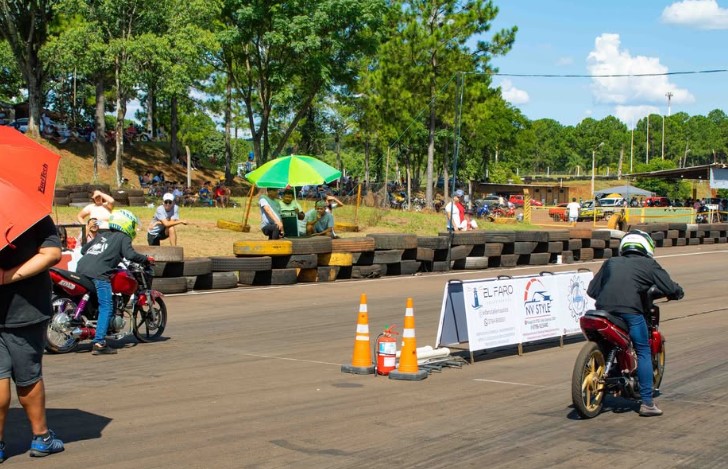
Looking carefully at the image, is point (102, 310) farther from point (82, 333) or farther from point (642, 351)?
point (642, 351)

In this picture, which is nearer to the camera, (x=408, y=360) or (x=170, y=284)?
(x=408, y=360)

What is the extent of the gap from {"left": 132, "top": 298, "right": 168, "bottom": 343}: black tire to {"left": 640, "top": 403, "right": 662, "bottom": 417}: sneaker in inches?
259

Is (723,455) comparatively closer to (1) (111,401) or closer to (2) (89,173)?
(1) (111,401)

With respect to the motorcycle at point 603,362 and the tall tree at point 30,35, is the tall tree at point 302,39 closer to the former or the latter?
the tall tree at point 30,35

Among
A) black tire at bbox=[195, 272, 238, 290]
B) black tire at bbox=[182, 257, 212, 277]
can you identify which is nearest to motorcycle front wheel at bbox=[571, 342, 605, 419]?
black tire at bbox=[182, 257, 212, 277]

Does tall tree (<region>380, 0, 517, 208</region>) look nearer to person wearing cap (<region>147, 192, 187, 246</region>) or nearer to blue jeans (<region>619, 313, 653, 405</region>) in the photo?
person wearing cap (<region>147, 192, 187, 246</region>)

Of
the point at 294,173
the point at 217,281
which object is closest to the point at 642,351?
the point at 217,281

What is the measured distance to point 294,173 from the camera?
24062mm

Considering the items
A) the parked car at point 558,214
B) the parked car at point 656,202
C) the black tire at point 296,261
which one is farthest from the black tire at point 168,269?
the parked car at point 656,202

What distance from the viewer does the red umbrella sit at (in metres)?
5.70

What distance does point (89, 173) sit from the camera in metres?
44.9

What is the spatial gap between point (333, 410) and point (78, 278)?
430 centimetres

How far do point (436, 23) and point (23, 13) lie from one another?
20639 mm

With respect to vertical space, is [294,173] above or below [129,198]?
above
